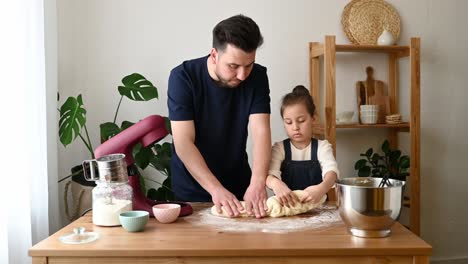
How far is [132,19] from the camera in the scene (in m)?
2.81

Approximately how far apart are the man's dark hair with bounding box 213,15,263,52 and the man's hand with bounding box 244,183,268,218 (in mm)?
469

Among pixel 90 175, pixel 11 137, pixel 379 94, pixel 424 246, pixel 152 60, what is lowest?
pixel 424 246

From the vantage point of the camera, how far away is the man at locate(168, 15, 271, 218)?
5.08ft

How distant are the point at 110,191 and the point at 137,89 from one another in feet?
4.07

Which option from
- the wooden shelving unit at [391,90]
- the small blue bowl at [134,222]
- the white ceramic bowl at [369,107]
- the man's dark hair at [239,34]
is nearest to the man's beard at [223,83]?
the man's dark hair at [239,34]

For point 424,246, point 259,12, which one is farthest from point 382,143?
point 424,246

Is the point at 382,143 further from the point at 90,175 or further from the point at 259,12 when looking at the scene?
the point at 90,175

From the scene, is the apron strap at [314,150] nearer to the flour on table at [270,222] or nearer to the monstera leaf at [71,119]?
the flour on table at [270,222]

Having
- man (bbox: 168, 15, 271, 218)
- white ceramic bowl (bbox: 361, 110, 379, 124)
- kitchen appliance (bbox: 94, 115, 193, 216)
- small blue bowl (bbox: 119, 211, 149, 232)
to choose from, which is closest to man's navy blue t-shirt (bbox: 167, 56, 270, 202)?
man (bbox: 168, 15, 271, 218)

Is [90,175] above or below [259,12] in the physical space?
below

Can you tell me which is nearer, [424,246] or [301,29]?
[424,246]

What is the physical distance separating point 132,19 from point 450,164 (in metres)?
2.29

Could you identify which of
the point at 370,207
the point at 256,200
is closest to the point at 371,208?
the point at 370,207

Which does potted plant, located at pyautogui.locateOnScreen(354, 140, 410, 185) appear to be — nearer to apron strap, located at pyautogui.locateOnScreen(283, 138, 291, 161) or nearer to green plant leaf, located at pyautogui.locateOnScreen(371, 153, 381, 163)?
green plant leaf, located at pyautogui.locateOnScreen(371, 153, 381, 163)
